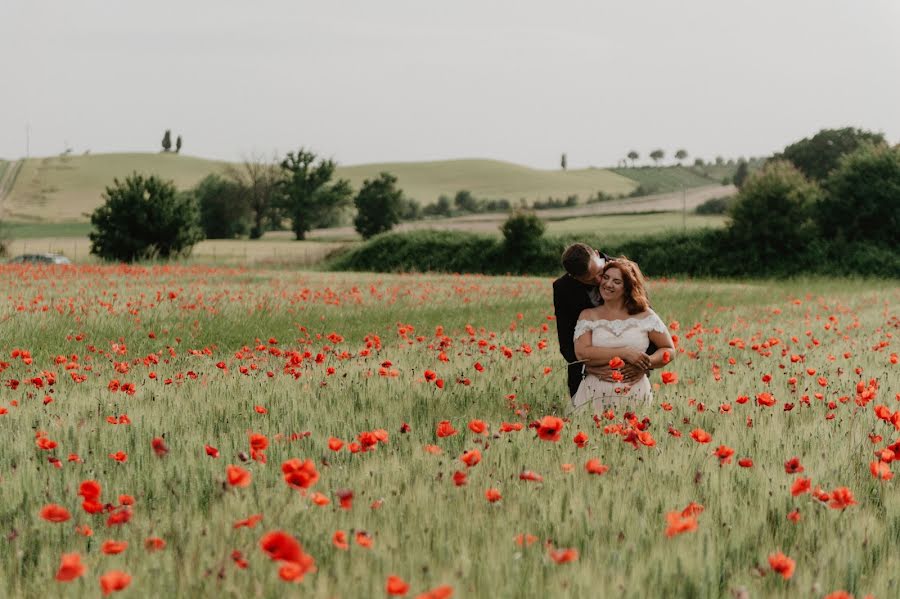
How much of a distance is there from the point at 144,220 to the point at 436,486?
47.4m

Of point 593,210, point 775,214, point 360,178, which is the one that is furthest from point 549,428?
point 360,178

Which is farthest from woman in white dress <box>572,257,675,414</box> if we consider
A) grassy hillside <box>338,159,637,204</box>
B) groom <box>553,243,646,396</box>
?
grassy hillside <box>338,159,637,204</box>

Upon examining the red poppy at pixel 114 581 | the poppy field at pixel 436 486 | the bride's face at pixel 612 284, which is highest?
the bride's face at pixel 612 284

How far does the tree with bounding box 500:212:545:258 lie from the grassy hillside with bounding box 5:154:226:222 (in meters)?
64.7

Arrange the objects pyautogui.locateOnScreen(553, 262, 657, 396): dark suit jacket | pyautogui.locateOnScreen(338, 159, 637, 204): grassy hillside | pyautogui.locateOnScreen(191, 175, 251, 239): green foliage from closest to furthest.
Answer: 1. pyautogui.locateOnScreen(553, 262, 657, 396): dark suit jacket
2. pyautogui.locateOnScreen(191, 175, 251, 239): green foliage
3. pyautogui.locateOnScreen(338, 159, 637, 204): grassy hillside

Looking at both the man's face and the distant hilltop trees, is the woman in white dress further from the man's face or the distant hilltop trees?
the distant hilltop trees

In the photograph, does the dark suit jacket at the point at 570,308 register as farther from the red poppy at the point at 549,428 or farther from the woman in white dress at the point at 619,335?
the red poppy at the point at 549,428

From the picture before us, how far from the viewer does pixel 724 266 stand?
41781 millimetres

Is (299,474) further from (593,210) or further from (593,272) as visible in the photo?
(593,210)

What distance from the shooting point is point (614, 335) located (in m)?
6.25

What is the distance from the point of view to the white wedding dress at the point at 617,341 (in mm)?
6145

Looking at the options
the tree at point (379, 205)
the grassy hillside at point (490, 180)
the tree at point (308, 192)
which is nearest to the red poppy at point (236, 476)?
the tree at point (379, 205)

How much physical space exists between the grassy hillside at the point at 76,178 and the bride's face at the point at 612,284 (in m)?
99.1

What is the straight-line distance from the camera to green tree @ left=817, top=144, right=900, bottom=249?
41.2 m
